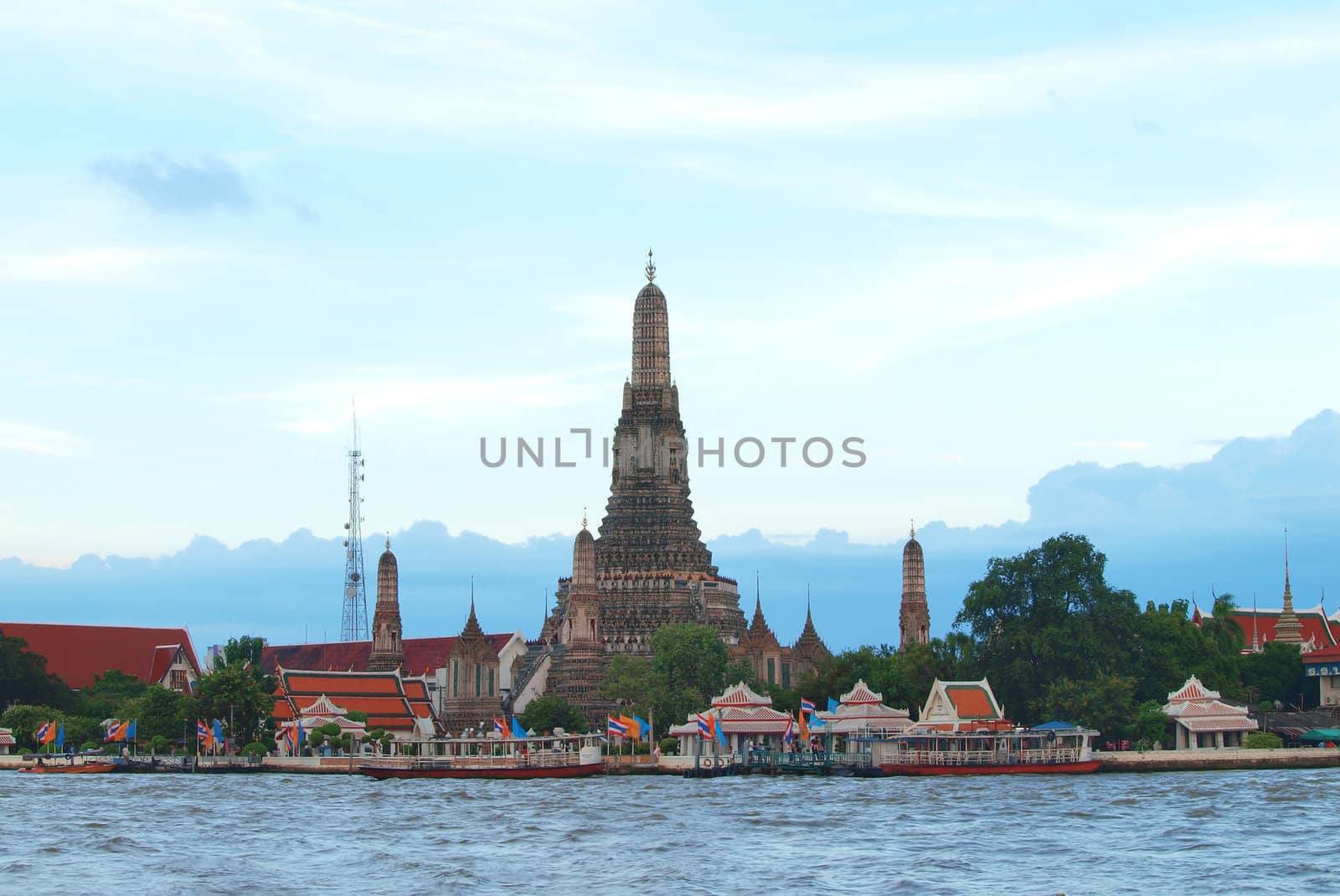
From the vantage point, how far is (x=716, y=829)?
2356 inches

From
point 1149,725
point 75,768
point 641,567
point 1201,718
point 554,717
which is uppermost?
point 641,567

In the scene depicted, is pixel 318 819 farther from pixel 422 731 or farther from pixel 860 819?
pixel 422 731

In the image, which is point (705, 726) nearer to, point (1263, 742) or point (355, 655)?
point (1263, 742)

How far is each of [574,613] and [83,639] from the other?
32.7m

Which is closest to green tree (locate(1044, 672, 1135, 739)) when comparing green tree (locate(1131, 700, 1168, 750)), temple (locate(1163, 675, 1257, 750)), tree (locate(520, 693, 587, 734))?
green tree (locate(1131, 700, 1168, 750))

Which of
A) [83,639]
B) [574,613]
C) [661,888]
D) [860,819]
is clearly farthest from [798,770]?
[83,639]

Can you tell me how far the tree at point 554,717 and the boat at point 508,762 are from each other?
38.6ft

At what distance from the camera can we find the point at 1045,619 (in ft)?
309

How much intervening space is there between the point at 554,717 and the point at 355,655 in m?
32.5

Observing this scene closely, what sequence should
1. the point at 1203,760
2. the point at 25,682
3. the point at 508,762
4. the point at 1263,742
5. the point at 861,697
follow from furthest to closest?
the point at 25,682, the point at 861,697, the point at 1263,742, the point at 508,762, the point at 1203,760

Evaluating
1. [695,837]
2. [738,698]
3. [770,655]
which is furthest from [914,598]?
Answer: [695,837]

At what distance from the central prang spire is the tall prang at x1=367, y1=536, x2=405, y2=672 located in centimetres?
1953

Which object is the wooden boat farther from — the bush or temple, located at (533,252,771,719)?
the bush

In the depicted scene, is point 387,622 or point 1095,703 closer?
point 1095,703
